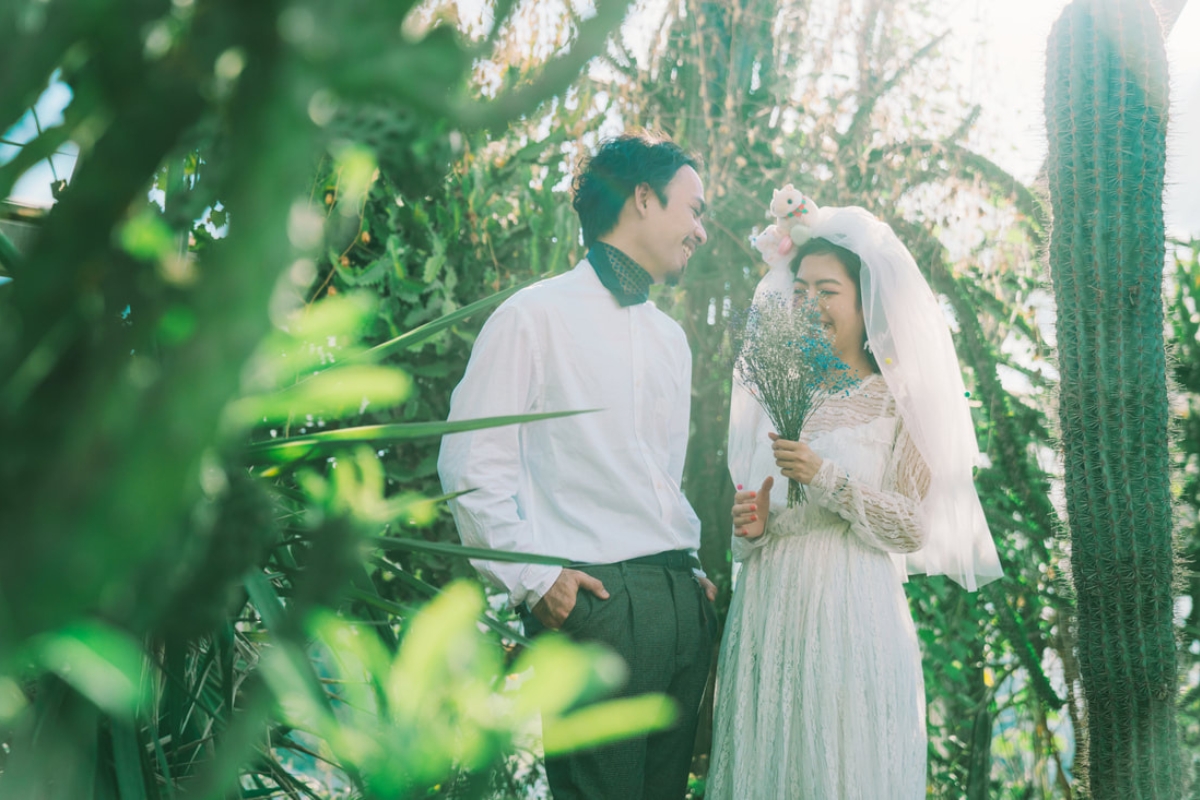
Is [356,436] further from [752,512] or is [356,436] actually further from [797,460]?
[752,512]

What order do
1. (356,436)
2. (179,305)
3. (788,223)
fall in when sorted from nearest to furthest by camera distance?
(179,305) → (356,436) → (788,223)

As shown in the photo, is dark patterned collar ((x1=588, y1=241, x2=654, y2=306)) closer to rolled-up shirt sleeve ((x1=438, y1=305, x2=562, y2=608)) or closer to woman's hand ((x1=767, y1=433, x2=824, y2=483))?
rolled-up shirt sleeve ((x1=438, y1=305, x2=562, y2=608))

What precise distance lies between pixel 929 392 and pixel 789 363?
404 mm

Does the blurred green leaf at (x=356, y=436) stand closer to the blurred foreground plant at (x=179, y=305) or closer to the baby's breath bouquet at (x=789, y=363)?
the blurred foreground plant at (x=179, y=305)

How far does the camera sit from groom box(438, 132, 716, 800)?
213 centimetres

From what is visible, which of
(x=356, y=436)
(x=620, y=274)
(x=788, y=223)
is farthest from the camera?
(x=788, y=223)

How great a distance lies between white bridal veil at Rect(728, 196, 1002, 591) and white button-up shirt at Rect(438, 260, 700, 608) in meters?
0.40

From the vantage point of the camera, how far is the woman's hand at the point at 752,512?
2492mm

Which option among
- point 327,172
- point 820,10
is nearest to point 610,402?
point 327,172

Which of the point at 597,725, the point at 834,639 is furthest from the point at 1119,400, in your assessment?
the point at 597,725

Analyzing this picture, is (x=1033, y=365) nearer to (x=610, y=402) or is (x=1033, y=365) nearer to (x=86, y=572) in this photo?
(x=610, y=402)

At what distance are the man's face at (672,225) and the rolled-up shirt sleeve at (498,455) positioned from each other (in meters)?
0.47

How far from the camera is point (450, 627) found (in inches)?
13.5

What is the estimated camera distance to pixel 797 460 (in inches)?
92.6
